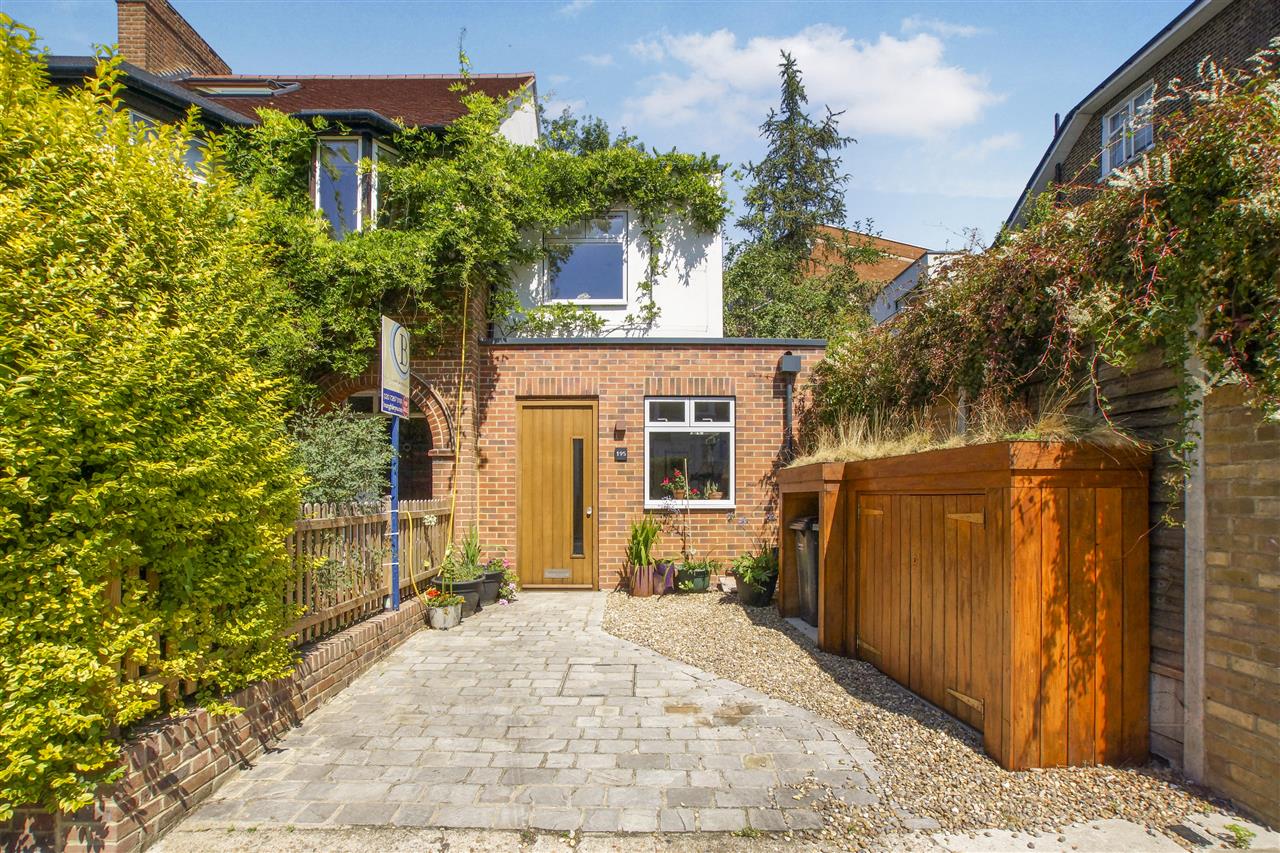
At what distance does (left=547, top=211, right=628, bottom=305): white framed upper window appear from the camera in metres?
9.74

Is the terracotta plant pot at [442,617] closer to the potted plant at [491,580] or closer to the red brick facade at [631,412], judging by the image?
the potted plant at [491,580]

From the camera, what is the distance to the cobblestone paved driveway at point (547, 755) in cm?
303

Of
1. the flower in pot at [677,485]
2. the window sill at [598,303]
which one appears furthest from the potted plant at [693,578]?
the window sill at [598,303]

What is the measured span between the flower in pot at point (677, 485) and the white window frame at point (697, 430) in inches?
2.4

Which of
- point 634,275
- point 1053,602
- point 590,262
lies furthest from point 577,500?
point 1053,602

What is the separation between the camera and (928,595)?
4199 mm

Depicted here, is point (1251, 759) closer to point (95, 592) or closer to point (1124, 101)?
point (95, 592)

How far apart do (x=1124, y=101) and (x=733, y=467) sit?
13933 millimetres

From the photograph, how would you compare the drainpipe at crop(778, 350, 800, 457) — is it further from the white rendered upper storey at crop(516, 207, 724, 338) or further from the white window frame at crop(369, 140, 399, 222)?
the white window frame at crop(369, 140, 399, 222)

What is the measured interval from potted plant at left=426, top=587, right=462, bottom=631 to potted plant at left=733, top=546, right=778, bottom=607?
3.20 meters

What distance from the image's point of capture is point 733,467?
8625 mm

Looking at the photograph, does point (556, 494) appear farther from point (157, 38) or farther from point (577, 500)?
point (157, 38)

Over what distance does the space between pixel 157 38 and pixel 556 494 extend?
1137cm

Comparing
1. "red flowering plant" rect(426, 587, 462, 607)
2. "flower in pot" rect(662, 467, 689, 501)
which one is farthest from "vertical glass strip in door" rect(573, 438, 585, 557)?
"red flowering plant" rect(426, 587, 462, 607)
